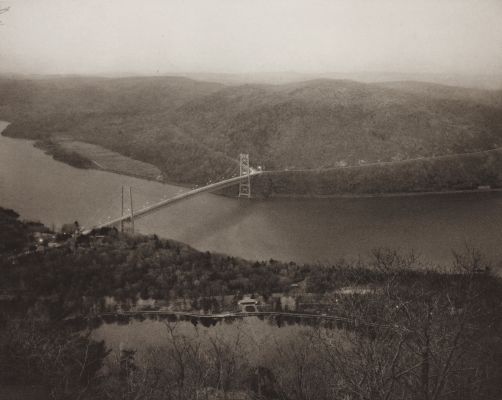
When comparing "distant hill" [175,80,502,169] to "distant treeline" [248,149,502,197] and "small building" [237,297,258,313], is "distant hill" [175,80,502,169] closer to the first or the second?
"distant treeline" [248,149,502,197]

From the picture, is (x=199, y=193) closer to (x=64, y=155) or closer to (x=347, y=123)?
(x=64, y=155)

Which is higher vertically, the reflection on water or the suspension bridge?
the suspension bridge

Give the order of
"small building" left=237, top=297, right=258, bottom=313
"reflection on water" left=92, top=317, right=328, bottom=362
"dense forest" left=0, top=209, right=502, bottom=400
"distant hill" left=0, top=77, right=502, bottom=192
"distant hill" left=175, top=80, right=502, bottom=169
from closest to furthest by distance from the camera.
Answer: "dense forest" left=0, top=209, right=502, bottom=400 < "reflection on water" left=92, top=317, right=328, bottom=362 < "small building" left=237, top=297, right=258, bottom=313 < "distant hill" left=0, top=77, right=502, bottom=192 < "distant hill" left=175, top=80, right=502, bottom=169

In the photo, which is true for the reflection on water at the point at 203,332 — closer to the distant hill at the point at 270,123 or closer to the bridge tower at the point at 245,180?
the bridge tower at the point at 245,180

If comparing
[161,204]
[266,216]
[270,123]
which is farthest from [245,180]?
[161,204]

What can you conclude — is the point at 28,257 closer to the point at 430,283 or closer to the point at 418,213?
the point at 430,283

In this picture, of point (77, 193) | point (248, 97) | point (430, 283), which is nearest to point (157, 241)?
point (77, 193)

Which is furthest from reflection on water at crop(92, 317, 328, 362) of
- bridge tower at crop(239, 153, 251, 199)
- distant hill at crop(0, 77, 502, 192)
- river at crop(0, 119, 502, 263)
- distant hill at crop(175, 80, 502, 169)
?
distant hill at crop(175, 80, 502, 169)

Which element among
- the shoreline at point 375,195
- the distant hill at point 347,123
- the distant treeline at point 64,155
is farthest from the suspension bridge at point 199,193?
the distant treeline at point 64,155
